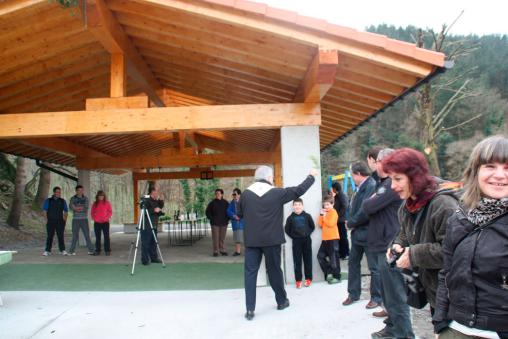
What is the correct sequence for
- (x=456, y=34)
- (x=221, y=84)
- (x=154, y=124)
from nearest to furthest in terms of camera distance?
(x=154, y=124), (x=221, y=84), (x=456, y=34)

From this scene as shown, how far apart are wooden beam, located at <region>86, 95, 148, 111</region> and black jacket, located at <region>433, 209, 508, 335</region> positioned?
16.9ft

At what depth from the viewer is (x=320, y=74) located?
4.88 m

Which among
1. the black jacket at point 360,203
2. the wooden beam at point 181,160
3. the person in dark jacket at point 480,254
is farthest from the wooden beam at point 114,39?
the person in dark jacket at point 480,254

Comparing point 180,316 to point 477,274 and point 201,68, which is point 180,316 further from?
point 201,68

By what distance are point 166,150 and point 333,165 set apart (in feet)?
57.3

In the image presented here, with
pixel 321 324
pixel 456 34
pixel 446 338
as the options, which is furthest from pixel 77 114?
pixel 456 34

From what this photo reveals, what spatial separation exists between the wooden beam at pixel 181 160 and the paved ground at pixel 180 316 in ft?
21.4

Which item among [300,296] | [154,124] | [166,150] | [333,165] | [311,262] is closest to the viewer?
[300,296]

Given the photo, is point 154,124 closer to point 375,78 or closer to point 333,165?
point 375,78

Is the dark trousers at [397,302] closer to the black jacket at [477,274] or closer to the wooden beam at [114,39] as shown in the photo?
the black jacket at [477,274]

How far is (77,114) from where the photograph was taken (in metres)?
5.98

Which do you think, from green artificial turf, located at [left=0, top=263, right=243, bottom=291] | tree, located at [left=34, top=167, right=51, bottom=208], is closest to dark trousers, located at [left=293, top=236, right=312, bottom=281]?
green artificial turf, located at [left=0, top=263, right=243, bottom=291]

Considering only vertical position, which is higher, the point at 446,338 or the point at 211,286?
the point at 446,338

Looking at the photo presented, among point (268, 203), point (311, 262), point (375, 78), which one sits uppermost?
point (375, 78)
